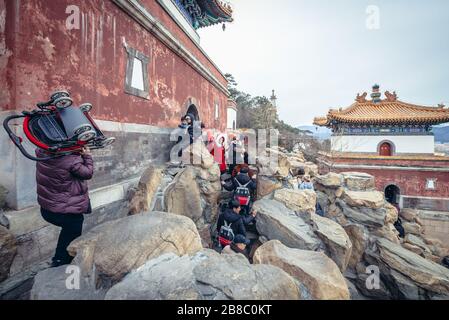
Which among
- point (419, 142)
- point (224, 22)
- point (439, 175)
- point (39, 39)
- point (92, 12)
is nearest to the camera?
point (39, 39)

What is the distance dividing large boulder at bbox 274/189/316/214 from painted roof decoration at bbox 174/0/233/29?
8.52 meters

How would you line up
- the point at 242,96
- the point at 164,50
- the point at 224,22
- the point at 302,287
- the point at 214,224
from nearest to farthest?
the point at 302,287, the point at 214,224, the point at 164,50, the point at 224,22, the point at 242,96

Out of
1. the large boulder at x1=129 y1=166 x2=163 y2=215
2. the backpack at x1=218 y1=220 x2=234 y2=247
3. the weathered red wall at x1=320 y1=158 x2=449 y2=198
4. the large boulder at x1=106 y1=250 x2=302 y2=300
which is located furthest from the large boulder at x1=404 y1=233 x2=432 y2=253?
the large boulder at x1=129 y1=166 x2=163 y2=215

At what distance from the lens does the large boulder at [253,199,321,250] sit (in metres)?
4.42

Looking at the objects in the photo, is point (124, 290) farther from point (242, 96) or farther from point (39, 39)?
point (242, 96)

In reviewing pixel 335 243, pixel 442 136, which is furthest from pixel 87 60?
pixel 442 136

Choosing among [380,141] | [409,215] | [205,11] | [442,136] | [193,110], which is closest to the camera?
[193,110]

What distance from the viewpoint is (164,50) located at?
6.45 meters

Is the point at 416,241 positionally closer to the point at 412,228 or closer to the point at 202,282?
the point at 412,228

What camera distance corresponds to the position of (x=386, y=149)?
15.1 m

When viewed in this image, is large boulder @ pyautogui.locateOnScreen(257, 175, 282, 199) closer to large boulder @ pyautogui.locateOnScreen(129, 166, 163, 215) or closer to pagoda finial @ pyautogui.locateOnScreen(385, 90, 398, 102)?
large boulder @ pyautogui.locateOnScreen(129, 166, 163, 215)

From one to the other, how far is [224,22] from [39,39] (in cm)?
1125

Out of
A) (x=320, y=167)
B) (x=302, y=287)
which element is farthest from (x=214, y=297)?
(x=320, y=167)

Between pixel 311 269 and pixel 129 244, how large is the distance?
2489 mm
